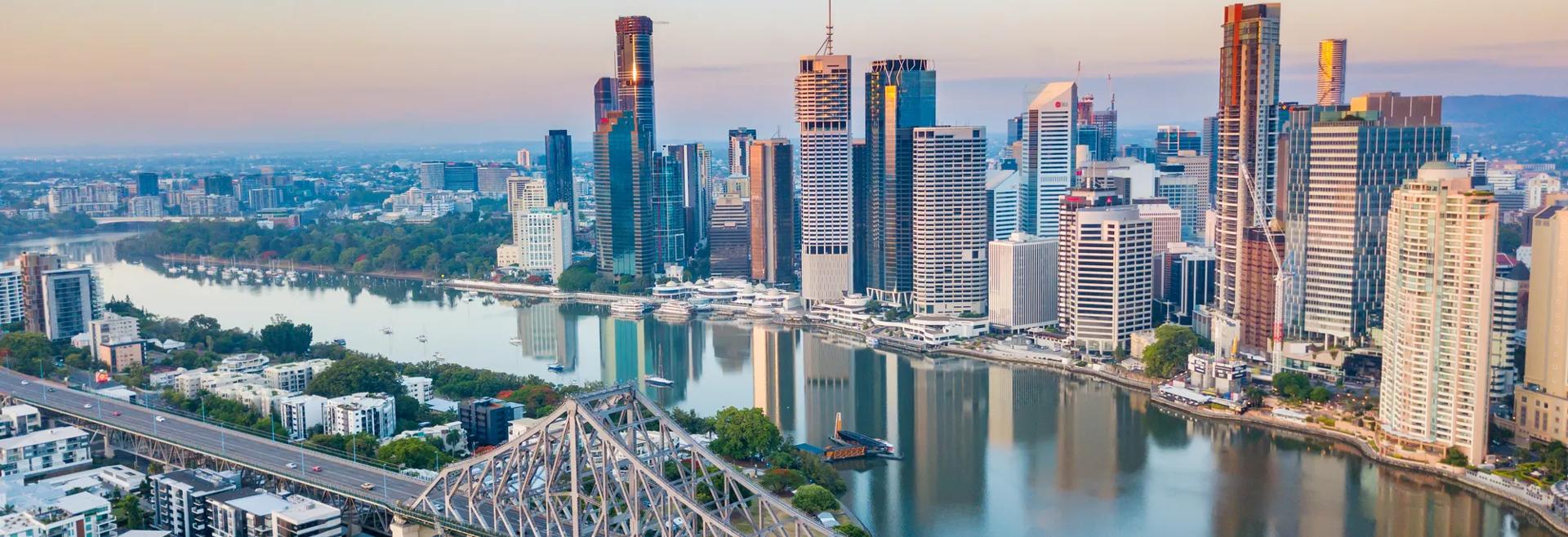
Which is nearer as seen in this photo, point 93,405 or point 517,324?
point 93,405

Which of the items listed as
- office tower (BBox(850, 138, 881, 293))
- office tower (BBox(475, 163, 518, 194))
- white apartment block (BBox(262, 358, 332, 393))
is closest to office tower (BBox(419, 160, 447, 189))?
office tower (BBox(475, 163, 518, 194))


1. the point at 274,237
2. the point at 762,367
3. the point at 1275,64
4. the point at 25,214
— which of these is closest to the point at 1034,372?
the point at 762,367

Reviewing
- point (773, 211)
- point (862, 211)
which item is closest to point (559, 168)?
point (773, 211)

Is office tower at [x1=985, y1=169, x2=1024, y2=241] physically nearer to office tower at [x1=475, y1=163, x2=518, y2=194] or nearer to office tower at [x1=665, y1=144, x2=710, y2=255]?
office tower at [x1=665, y1=144, x2=710, y2=255]

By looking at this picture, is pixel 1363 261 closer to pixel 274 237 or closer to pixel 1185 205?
pixel 1185 205

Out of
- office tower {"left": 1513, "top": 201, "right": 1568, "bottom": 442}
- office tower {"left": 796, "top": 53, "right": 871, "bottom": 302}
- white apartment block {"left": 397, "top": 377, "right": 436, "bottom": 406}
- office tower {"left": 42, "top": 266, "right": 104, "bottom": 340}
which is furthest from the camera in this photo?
office tower {"left": 796, "top": 53, "right": 871, "bottom": 302}

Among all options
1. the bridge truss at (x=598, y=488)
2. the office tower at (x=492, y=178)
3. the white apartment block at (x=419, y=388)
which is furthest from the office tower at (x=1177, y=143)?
the bridge truss at (x=598, y=488)
